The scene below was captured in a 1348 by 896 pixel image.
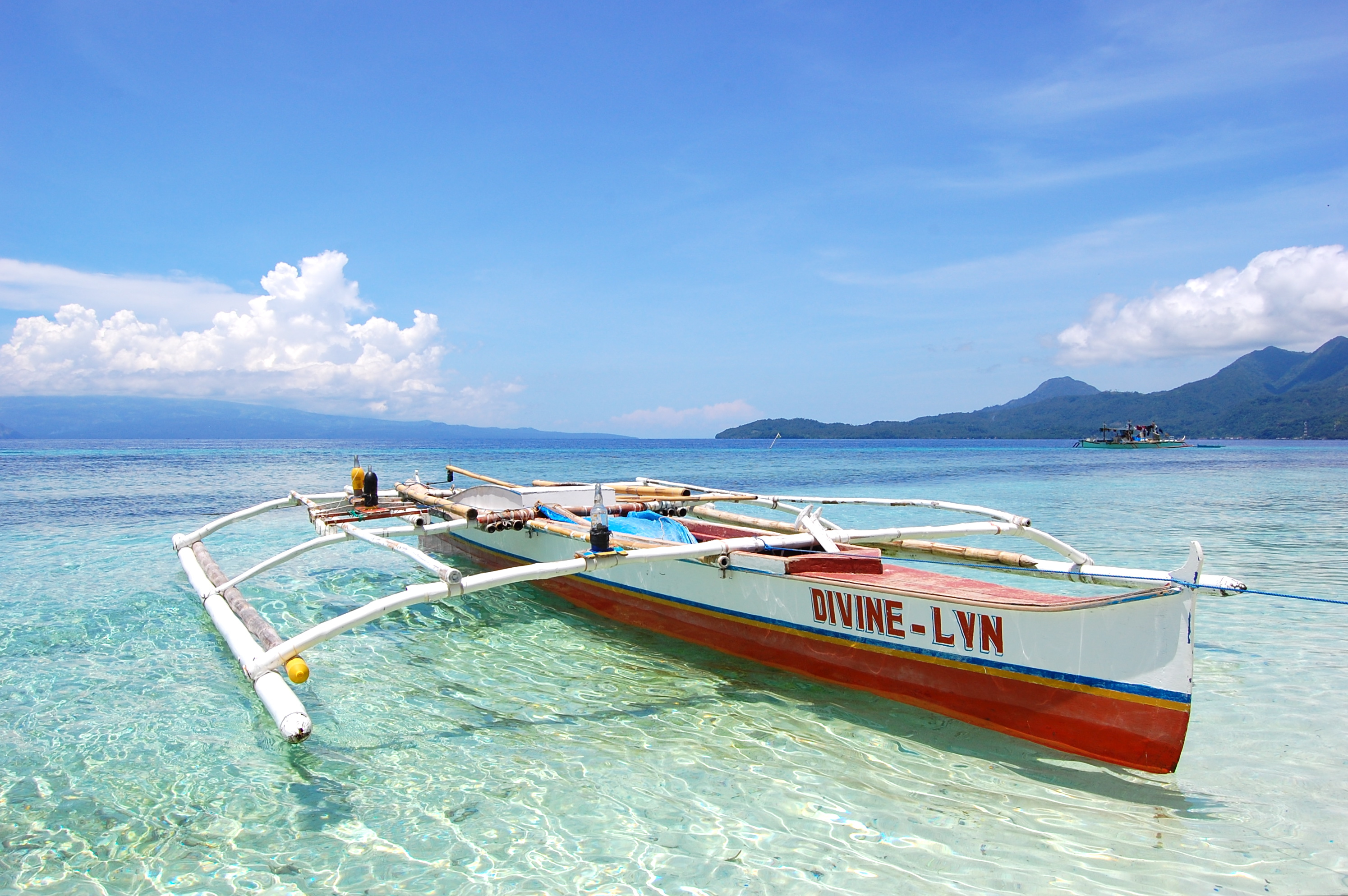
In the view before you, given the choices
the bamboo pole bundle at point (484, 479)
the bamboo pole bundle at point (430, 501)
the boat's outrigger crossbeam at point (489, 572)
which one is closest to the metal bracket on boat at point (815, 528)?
the boat's outrigger crossbeam at point (489, 572)

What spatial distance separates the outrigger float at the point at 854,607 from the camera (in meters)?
4.18

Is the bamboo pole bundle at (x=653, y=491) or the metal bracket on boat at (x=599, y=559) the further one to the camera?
the bamboo pole bundle at (x=653, y=491)

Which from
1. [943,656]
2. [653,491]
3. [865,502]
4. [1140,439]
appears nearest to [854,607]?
[943,656]

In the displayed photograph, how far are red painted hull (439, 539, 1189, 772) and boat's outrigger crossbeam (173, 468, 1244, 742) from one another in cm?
72

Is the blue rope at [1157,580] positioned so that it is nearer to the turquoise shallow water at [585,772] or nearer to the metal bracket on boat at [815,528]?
the turquoise shallow water at [585,772]

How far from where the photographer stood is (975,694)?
15.9 ft

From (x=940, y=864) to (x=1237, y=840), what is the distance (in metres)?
1.59

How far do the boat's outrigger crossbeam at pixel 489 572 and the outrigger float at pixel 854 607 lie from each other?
0.07 feet

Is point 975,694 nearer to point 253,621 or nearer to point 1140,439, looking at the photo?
point 253,621

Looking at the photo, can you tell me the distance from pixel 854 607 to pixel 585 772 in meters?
2.22

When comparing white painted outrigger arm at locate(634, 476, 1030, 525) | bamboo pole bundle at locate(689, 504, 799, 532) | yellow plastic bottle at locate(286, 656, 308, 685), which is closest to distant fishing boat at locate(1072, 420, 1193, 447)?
white painted outrigger arm at locate(634, 476, 1030, 525)

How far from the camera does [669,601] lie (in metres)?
6.82

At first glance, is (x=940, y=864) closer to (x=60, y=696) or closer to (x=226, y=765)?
(x=226, y=765)

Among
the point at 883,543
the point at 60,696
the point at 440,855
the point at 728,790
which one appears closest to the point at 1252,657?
the point at 883,543
